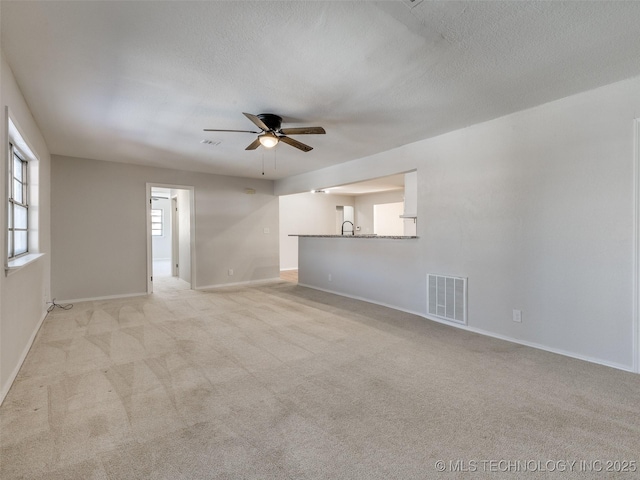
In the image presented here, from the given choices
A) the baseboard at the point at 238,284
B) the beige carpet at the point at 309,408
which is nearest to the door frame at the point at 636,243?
the beige carpet at the point at 309,408

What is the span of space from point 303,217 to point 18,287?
7.37 meters

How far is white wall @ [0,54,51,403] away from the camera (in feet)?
7.23

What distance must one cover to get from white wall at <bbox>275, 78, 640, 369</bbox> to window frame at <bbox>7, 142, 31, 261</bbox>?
4525 millimetres

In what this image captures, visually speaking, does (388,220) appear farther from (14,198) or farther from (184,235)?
(14,198)

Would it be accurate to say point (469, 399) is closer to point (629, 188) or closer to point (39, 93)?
point (629, 188)

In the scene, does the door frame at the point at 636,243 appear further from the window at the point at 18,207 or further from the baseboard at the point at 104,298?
the baseboard at the point at 104,298

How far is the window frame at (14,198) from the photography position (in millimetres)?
2857

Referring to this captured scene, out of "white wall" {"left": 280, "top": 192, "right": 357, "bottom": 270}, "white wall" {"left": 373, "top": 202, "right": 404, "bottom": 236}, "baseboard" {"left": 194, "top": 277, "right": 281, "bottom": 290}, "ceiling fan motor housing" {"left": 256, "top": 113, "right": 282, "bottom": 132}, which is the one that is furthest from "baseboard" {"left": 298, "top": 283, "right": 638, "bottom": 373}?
"white wall" {"left": 373, "top": 202, "right": 404, "bottom": 236}

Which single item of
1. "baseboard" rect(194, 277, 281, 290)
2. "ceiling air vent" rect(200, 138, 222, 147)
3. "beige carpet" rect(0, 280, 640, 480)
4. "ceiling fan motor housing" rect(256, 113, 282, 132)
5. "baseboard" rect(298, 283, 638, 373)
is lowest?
"beige carpet" rect(0, 280, 640, 480)

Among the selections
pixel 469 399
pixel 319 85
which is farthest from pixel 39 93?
pixel 469 399

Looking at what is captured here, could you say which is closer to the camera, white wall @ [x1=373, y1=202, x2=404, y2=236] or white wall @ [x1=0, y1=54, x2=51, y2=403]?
white wall @ [x1=0, y1=54, x2=51, y2=403]

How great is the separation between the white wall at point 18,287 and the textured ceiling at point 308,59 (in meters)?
0.20

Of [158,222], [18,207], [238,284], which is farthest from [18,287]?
[158,222]

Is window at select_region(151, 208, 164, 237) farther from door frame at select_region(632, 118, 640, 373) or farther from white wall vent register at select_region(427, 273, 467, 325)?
door frame at select_region(632, 118, 640, 373)
